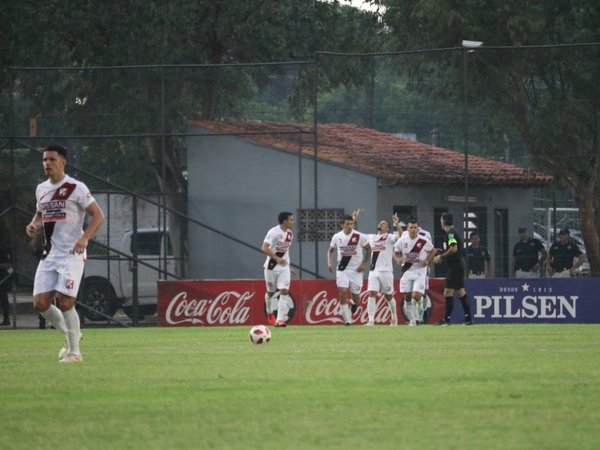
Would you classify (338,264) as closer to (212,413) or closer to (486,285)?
(486,285)

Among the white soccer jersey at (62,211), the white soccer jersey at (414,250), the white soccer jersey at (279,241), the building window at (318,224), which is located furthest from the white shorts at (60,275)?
the building window at (318,224)

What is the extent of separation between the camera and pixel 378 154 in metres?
32.1

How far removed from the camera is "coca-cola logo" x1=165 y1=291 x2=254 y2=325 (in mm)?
31047

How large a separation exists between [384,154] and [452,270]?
4.01 metres

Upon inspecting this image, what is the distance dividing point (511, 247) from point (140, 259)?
7466 mm

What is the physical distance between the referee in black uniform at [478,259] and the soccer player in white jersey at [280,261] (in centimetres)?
376

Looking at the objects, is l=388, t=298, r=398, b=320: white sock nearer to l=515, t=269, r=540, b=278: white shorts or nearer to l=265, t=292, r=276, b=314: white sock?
l=265, t=292, r=276, b=314: white sock

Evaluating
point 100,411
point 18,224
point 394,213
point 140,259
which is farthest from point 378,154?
point 100,411

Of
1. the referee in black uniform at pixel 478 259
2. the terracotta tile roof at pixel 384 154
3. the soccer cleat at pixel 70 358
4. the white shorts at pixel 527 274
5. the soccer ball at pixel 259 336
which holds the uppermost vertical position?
the terracotta tile roof at pixel 384 154

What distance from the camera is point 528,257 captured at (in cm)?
2981

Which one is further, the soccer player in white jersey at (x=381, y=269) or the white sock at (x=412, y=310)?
the soccer player in white jersey at (x=381, y=269)

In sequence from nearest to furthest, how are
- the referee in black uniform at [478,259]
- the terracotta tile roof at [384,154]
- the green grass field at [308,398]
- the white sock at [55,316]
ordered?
the green grass field at [308,398] < the white sock at [55,316] < the referee in black uniform at [478,259] < the terracotta tile roof at [384,154]

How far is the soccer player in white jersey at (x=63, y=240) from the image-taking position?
15625 mm

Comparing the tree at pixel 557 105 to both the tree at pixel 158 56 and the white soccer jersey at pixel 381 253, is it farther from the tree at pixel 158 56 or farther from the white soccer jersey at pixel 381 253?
the tree at pixel 158 56
